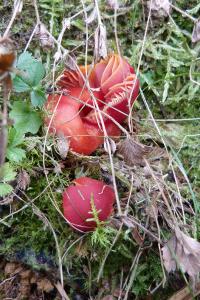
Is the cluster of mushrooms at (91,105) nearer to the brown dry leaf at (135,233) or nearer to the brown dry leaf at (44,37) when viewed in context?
the brown dry leaf at (135,233)

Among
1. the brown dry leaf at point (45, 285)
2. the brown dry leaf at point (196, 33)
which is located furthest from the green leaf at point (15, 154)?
the brown dry leaf at point (196, 33)

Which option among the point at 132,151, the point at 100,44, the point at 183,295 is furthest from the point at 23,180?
the point at 183,295

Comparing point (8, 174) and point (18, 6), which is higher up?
point (18, 6)

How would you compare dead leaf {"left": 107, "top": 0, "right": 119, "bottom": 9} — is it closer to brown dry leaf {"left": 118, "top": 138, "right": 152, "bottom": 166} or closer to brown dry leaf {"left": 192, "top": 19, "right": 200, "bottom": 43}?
brown dry leaf {"left": 192, "top": 19, "right": 200, "bottom": 43}

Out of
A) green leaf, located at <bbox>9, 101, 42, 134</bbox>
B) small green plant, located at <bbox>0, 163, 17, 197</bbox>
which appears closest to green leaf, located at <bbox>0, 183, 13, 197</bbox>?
small green plant, located at <bbox>0, 163, 17, 197</bbox>

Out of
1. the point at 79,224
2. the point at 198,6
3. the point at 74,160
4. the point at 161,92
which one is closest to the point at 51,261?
the point at 79,224

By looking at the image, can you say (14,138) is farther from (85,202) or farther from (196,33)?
(196,33)
